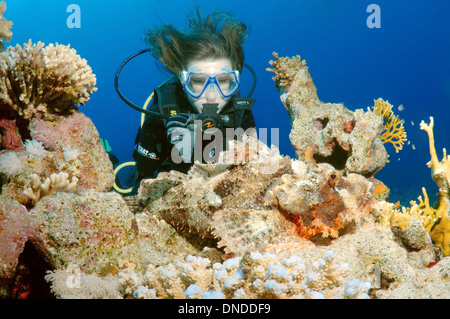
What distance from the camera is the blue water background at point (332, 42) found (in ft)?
167

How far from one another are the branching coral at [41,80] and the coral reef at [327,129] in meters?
3.44

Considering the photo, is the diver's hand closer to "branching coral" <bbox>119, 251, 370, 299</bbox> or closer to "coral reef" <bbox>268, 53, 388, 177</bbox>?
"branching coral" <bbox>119, 251, 370, 299</bbox>

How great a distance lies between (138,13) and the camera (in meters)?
66.8

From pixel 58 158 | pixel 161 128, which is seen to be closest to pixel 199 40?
pixel 161 128

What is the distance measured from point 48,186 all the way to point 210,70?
2747 mm

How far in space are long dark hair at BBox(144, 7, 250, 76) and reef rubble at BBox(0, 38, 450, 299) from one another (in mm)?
1603

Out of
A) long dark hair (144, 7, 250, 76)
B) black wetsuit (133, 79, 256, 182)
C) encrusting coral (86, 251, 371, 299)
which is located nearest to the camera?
encrusting coral (86, 251, 371, 299)

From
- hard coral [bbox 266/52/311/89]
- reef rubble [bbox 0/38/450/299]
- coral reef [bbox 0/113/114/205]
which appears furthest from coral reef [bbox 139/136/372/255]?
hard coral [bbox 266/52/311/89]

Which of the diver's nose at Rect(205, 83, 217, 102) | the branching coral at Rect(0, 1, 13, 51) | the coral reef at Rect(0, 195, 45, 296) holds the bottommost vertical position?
the coral reef at Rect(0, 195, 45, 296)

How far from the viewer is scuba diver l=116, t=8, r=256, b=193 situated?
4043mm

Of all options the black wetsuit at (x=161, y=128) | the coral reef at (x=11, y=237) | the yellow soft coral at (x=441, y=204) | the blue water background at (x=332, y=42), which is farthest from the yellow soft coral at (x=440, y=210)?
the blue water background at (x=332, y=42)

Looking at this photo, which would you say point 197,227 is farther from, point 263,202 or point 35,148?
point 35,148

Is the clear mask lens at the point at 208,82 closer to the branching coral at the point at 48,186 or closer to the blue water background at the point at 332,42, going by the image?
the branching coral at the point at 48,186

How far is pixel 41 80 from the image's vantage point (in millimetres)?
2729
